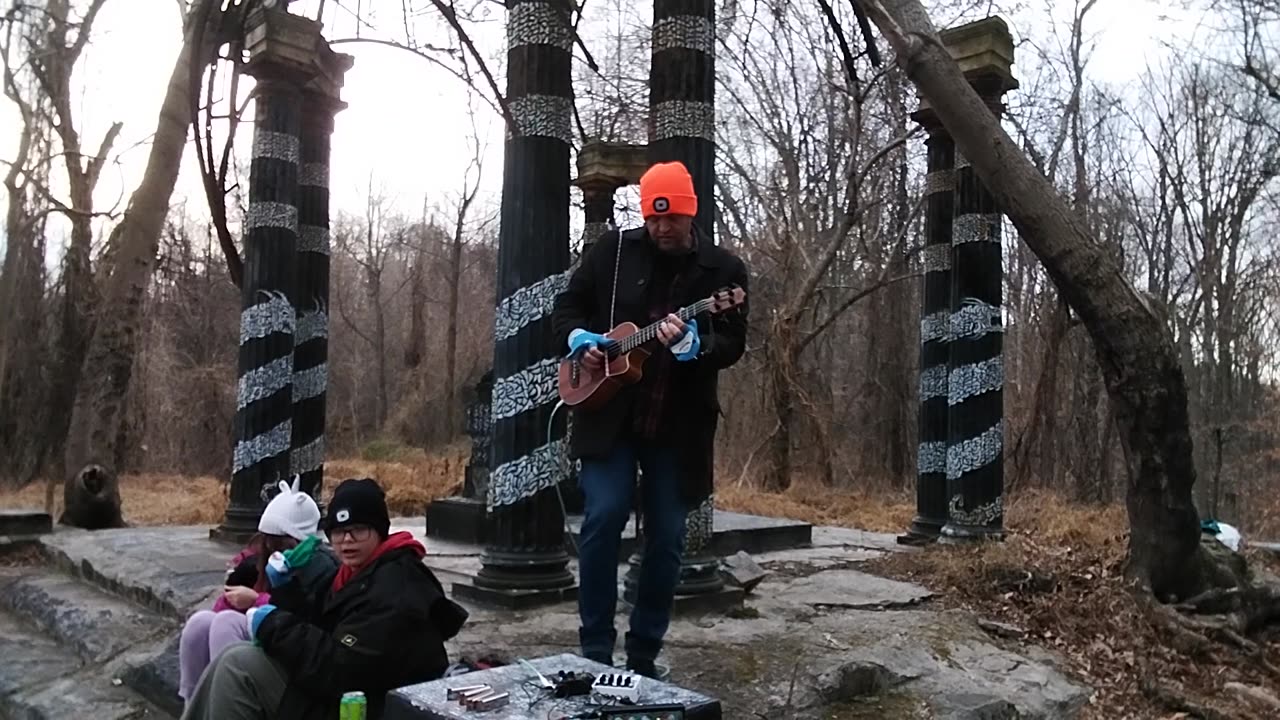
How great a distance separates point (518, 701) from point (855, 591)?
4.19 meters

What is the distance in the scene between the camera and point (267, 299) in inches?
316

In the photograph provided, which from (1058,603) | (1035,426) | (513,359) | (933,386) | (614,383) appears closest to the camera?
(614,383)

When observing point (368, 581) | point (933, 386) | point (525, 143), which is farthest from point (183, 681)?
point (933, 386)

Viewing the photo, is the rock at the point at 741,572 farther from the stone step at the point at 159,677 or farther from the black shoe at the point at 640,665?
the stone step at the point at 159,677

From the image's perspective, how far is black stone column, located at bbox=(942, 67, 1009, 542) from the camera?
8.06 meters

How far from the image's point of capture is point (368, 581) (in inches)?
122

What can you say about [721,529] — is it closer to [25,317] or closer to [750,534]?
[750,534]

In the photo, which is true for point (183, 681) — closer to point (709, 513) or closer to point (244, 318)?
point (709, 513)

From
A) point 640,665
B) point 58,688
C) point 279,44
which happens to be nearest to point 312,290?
point 279,44

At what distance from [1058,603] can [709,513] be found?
86.2 inches

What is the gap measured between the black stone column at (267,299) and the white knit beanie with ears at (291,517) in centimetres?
453

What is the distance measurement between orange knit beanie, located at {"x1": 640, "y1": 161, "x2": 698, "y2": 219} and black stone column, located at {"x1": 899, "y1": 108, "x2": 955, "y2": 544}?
564cm

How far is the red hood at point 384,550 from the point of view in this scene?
10.4ft

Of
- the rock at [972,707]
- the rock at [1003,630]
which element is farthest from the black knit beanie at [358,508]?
the rock at [1003,630]
